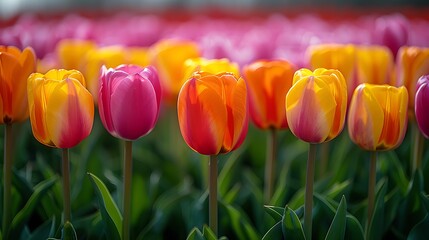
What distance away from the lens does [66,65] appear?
1730 millimetres

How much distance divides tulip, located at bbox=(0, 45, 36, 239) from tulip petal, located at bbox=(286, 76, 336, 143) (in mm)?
540

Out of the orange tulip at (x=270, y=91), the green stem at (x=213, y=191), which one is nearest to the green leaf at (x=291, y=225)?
the green stem at (x=213, y=191)

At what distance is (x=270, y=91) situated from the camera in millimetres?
1180

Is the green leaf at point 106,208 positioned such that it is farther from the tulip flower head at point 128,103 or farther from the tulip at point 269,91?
the tulip at point 269,91

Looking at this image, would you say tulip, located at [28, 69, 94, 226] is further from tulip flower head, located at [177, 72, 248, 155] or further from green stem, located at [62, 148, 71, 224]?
tulip flower head, located at [177, 72, 248, 155]

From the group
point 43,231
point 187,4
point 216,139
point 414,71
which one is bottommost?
point 43,231

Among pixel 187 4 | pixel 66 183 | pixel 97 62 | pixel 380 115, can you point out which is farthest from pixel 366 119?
pixel 187 4

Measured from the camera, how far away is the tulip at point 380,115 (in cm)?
101

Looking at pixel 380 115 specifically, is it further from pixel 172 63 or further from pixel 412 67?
pixel 172 63

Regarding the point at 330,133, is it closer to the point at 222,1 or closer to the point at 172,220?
the point at 172,220

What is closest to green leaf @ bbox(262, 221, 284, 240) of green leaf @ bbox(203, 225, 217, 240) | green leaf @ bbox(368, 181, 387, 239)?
green leaf @ bbox(203, 225, 217, 240)

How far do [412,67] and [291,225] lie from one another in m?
0.53

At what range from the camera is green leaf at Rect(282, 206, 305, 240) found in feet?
3.24

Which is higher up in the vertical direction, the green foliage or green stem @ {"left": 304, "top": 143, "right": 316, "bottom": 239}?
green stem @ {"left": 304, "top": 143, "right": 316, "bottom": 239}
